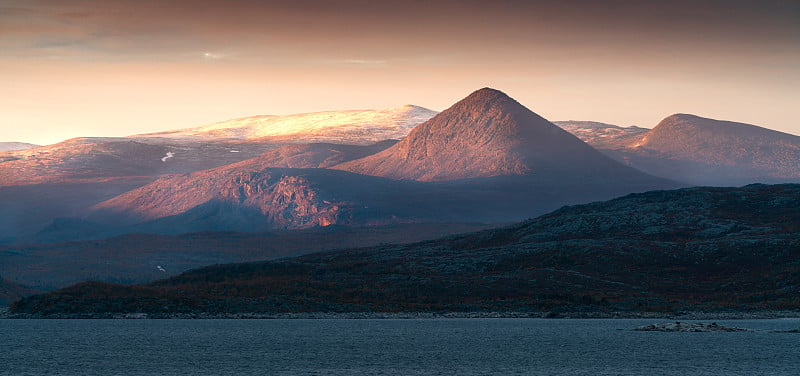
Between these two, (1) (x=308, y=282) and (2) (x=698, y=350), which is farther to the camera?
(1) (x=308, y=282)

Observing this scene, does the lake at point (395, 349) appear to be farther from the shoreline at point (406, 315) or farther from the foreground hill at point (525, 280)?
the foreground hill at point (525, 280)

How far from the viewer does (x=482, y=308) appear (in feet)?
436

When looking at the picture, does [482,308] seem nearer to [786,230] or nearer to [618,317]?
[618,317]

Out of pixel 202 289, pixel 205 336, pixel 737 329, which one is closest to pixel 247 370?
pixel 205 336

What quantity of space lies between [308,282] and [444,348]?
8432 centimetres

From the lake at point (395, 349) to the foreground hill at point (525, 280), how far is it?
21.5 metres

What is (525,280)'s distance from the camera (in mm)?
151875

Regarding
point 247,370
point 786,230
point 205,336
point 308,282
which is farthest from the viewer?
point 786,230

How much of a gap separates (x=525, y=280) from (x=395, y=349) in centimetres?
7404

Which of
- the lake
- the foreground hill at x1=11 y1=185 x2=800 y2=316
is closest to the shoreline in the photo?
the foreground hill at x1=11 y1=185 x2=800 y2=316

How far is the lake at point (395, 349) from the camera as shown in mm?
65812

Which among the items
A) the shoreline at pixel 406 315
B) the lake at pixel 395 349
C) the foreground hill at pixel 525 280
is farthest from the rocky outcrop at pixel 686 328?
the foreground hill at pixel 525 280

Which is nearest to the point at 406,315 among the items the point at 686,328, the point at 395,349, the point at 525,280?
the point at 525,280

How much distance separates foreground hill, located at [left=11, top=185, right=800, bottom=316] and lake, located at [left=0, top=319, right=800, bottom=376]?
70.6 ft
